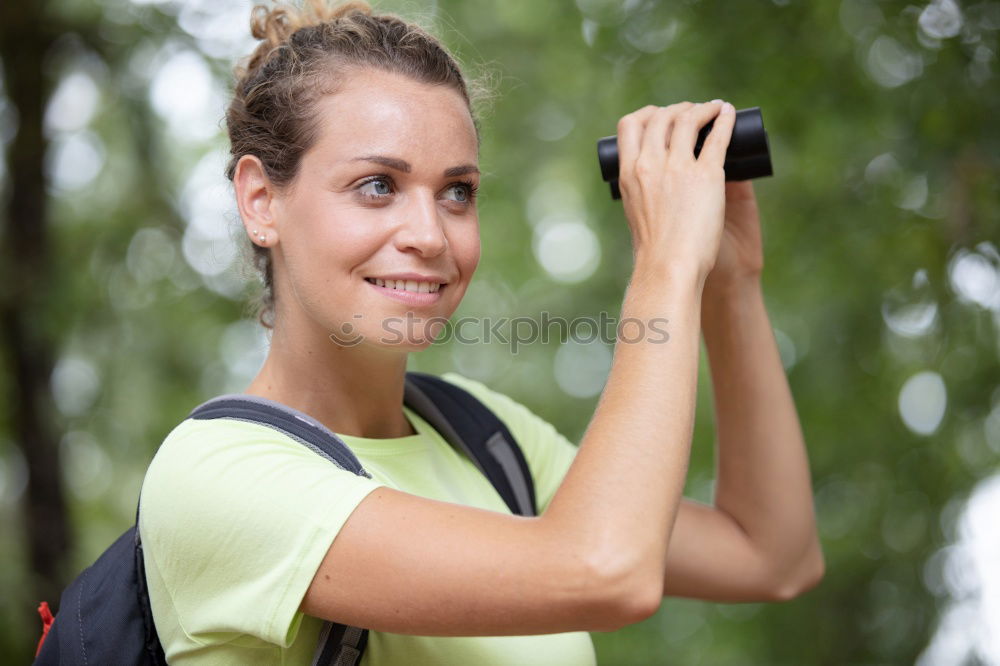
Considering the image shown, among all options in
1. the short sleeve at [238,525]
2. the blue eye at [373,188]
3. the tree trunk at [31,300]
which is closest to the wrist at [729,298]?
the blue eye at [373,188]

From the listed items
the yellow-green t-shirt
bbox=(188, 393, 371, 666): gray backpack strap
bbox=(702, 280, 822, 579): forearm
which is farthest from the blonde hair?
bbox=(702, 280, 822, 579): forearm

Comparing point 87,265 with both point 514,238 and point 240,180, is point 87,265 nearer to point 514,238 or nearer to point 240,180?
point 240,180

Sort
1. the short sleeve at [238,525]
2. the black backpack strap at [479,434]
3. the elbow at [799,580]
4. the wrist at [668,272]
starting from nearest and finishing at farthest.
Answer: the short sleeve at [238,525]
the wrist at [668,272]
the black backpack strap at [479,434]
the elbow at [799,580]

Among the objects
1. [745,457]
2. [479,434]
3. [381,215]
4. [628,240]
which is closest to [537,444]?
[479,434]

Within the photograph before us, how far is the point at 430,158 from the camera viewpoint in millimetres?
1965

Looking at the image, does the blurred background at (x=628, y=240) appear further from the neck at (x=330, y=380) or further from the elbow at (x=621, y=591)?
the elbow at (x=621, y=591)

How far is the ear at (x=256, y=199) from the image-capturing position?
2.11 meters

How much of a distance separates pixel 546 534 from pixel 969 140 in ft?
7.63

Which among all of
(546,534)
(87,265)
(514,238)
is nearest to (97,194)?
(87,265)

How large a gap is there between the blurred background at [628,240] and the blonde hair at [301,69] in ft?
0.87

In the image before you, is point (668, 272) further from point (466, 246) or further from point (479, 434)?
point (479, 434)

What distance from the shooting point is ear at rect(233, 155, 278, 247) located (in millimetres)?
2109

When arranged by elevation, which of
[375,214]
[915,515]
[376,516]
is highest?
[375,214]

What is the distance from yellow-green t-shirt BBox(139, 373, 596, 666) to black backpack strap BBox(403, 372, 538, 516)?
0.41 metres
